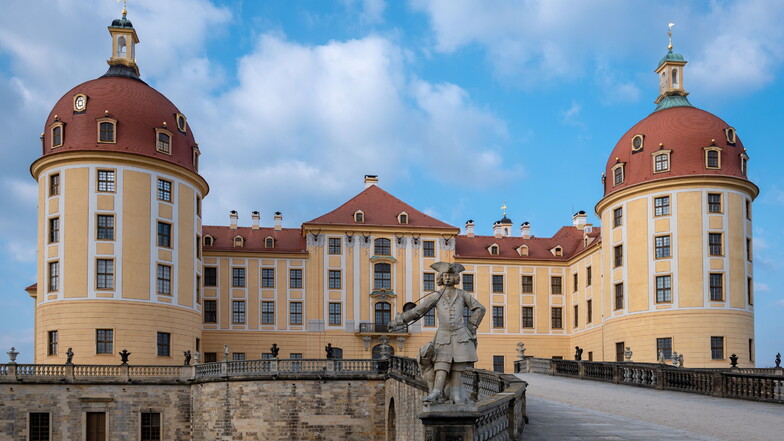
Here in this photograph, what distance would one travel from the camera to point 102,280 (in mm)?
46594

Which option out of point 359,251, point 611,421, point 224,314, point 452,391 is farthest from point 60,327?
point 452,391

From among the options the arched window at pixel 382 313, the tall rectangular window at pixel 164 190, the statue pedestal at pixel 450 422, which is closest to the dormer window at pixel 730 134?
the arched window at pixel 382 313

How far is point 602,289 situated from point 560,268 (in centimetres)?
979

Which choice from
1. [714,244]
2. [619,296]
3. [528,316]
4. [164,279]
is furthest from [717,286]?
[164,279]

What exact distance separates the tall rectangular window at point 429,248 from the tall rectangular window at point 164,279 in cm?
1800

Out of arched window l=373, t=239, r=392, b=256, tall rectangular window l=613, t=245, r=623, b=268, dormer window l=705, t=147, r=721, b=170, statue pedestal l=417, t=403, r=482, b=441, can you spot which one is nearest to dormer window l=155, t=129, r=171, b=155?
arched window l=373, t=239, r=392, b=256

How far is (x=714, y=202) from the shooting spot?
4834 centimetres

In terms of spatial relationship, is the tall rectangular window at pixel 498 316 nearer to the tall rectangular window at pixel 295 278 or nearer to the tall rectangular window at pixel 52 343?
the tall rectangular window at pixel 295 278

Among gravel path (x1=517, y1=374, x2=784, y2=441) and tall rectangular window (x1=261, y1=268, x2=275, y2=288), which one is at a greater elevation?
tall rectangular window (x1=261, y1=268, x2=275, y2=288)

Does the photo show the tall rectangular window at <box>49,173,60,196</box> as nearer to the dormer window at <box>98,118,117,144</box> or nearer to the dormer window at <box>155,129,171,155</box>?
the dormer window at <box>98,118,117,144</box>

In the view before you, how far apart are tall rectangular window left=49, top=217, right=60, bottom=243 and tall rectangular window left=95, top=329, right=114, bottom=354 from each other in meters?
5.39

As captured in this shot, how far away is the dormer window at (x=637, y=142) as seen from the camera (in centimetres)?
5059

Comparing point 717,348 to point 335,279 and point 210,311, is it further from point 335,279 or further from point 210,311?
point 210,311

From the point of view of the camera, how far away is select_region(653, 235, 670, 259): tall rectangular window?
48281mm
